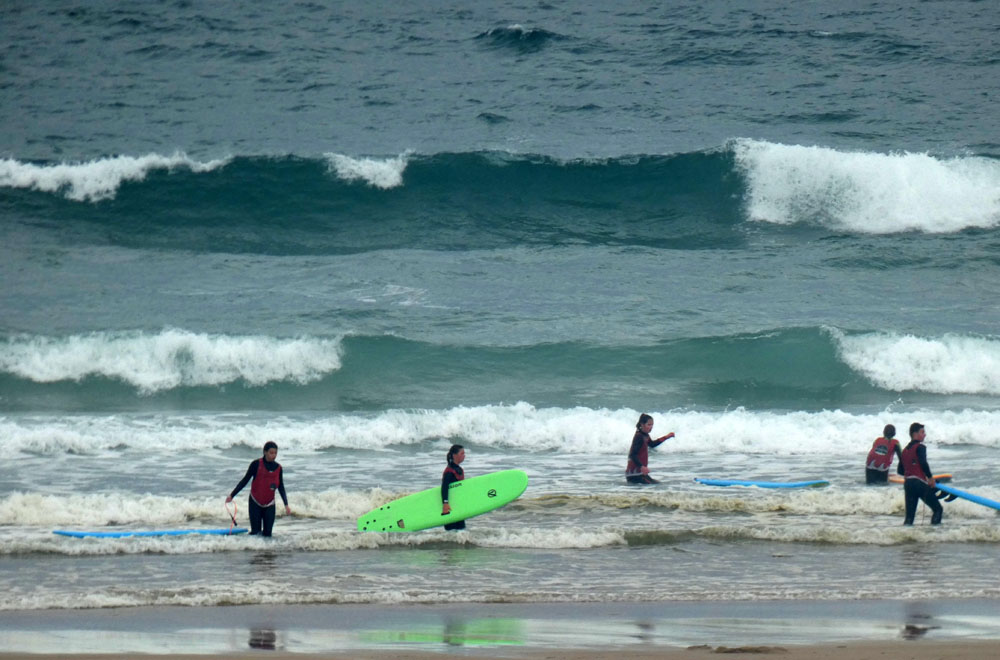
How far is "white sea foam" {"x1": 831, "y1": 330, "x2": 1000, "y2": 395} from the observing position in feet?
60.0

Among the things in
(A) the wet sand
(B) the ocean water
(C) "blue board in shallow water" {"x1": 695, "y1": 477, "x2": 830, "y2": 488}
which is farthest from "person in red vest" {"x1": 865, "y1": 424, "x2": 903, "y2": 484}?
(A) the wet sand

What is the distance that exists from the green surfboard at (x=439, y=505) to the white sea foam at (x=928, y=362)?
9.43 m

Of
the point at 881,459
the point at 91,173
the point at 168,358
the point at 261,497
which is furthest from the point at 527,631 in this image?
the point at 91,173

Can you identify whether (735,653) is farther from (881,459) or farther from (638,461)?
(881,459)

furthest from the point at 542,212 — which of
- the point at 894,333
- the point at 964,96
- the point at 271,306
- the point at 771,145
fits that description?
the point at 964,96

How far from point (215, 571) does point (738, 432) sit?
341 inches

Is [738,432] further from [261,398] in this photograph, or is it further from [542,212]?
[542,212]

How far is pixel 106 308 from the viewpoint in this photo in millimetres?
20047

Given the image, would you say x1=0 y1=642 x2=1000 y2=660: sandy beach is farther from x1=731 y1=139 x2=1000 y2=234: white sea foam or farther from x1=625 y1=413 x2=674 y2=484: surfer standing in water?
x1=731 y1=139 x2=1000 y2=234: white sea foam

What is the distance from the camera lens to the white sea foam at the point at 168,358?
60.6 ft

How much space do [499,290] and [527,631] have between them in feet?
44.3

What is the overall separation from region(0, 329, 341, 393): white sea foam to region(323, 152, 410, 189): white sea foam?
21.4ft

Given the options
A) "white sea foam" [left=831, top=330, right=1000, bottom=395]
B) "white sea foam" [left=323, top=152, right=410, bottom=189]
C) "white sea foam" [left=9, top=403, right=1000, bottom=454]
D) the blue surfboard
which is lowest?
the blue surfboard

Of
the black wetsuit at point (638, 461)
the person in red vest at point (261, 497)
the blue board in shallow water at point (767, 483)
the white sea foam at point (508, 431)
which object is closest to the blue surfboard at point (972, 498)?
the blue board in shallow water at point (767, 483)
